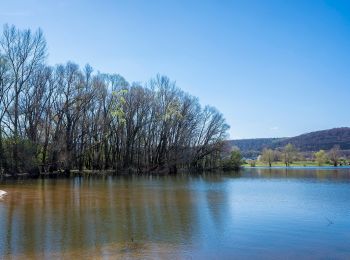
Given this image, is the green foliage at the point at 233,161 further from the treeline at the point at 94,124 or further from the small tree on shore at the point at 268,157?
the small tree on shore at the point at 268,157

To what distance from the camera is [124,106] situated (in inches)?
2916

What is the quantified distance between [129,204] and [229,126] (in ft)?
236

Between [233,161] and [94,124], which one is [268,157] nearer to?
[233,161]

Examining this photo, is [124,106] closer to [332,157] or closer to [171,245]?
[171,245]

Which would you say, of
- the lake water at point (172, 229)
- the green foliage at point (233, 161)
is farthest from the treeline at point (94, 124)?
the lake water at point (172, 229)

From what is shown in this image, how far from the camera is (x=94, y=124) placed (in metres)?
70.1

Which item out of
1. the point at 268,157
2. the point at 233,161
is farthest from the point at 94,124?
the point at 268,157

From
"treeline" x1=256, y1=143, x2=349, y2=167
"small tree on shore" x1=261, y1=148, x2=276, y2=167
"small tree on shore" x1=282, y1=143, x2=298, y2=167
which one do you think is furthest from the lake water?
"small tree on shore" x1=282, y1=143, x2=298, y2=167

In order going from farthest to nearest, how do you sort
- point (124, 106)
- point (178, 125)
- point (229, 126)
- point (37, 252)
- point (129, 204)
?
point (229, 126)
point (178, 125)
point (124, 106)
point (129, 204)
point (37, 252)

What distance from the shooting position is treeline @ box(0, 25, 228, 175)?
2132 inches

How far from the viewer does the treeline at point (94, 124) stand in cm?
5416

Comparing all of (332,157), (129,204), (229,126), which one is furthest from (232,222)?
(332,157)

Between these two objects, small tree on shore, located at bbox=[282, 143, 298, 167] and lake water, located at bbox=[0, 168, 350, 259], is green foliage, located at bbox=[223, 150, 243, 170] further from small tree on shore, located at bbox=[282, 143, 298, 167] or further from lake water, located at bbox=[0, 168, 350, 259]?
lake water, located at bbox=[0, 168, 350, 259]

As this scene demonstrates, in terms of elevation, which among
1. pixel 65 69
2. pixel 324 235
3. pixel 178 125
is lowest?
pixel 324 235
